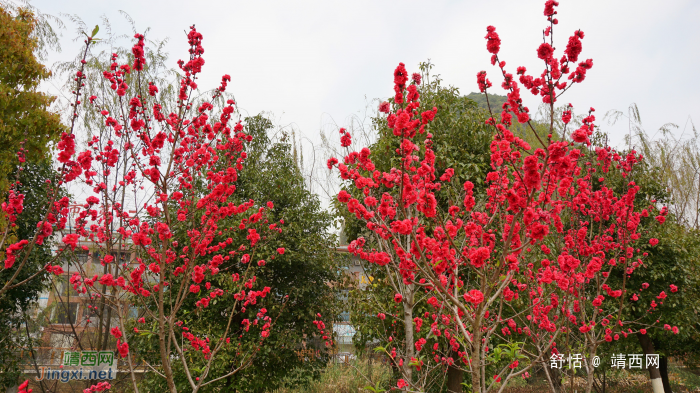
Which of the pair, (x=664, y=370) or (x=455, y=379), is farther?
(x=664, y=370)

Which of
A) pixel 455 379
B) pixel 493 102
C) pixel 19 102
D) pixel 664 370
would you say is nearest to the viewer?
pixel 19 102

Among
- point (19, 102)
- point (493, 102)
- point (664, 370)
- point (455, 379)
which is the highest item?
point (493, 102)

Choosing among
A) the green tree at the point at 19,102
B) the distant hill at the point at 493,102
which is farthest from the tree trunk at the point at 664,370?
the green tree at the point at 19,102

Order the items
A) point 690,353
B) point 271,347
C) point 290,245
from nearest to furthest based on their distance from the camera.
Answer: point 271,347
point 290,245
point 690,353

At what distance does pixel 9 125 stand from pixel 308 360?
5.31 meters

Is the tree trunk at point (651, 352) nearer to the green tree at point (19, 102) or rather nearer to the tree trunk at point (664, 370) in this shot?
the tree trunk at point (664, 370)

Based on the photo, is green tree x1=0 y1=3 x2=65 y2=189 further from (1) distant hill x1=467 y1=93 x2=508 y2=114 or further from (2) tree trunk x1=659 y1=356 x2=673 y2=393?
(2) tree trunk x1=659 y1=356 x2=673 y2=393

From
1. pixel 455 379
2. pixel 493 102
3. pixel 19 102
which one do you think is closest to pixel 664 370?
pixel 455 379

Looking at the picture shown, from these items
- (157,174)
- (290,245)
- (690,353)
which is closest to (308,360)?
(290,245)

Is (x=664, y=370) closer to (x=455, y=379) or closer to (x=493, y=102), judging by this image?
(x=455, y=379)

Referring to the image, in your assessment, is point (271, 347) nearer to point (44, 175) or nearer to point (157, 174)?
point (157, 174)

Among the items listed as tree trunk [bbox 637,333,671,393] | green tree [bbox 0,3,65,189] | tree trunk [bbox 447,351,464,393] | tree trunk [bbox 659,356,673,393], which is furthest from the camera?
tree trunk [bbox 659,356,673,393]

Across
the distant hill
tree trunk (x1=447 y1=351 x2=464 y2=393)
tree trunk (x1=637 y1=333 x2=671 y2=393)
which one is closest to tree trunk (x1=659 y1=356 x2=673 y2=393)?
tree trunk (x1=637 y1=333 x2=671 y2=393)

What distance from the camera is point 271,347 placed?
5.53 metres
